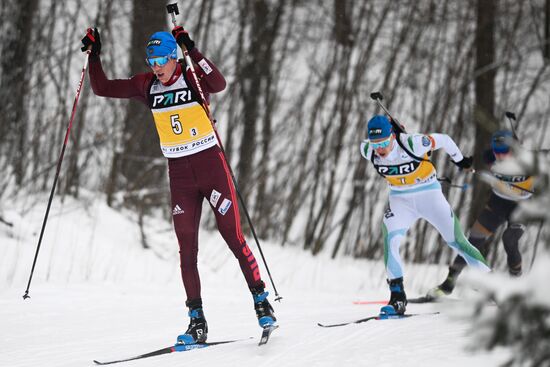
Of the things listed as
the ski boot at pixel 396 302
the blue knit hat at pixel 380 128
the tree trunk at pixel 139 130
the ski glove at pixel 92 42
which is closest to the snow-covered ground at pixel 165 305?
the ski boot at pixel 396 302

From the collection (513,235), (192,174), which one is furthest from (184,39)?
(513,235)

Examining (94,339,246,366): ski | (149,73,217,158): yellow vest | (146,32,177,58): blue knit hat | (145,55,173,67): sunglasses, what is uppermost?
(146,32,177,58): blue knit hat

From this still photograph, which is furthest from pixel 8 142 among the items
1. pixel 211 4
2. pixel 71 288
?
pixel 211 4

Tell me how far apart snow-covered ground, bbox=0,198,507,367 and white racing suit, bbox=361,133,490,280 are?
2.04 feet

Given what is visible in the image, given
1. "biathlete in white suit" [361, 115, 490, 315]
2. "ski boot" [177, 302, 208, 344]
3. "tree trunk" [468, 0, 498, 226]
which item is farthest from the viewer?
"tree trunk" [468, 0, 498, 226]

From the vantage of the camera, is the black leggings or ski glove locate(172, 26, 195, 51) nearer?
ski glove locate(172, 26, 195, 51)

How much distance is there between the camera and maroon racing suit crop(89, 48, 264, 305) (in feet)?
15.8

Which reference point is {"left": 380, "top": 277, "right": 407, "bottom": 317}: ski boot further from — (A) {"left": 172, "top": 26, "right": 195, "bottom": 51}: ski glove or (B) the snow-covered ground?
(A) {"left": 172, "top": 26, "right": 195, "bottom": 51}: ski glove

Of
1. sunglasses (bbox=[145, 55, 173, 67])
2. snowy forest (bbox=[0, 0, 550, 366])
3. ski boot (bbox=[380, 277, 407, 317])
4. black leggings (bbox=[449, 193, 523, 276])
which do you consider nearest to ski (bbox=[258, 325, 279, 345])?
ski boot (bbox=[380, 277, 407, 317])

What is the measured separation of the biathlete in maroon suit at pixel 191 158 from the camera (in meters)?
4.80

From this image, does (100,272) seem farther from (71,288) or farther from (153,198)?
(153,198)

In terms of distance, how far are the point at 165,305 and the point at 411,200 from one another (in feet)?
8.91

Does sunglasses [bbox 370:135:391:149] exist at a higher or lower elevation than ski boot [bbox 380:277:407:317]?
higher

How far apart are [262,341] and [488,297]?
321cm
